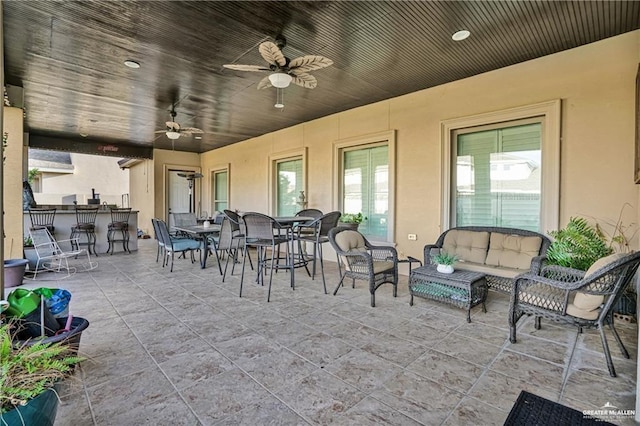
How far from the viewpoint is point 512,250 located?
377 centimetres

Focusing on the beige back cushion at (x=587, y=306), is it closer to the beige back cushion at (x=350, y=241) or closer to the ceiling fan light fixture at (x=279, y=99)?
the beige back cushion at (x=350, y=241)

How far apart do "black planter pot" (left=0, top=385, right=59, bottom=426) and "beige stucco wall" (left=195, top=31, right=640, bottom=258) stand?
4676mm

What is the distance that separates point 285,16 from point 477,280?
3284mm

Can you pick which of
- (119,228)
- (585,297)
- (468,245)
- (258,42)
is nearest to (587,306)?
(585,297)

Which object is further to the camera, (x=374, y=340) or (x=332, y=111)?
(x=332, y=111)

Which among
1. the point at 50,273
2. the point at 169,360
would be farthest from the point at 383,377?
the point at 50,273

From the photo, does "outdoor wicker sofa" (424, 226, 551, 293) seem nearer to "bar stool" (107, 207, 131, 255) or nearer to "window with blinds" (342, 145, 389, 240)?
"window with blinds" (342, 145, 389, 240)

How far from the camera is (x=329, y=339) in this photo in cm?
270

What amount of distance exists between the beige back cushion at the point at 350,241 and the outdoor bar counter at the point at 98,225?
19.5 ft

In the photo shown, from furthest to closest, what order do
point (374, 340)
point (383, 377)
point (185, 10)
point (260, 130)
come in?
point (260, 130) < point (185, 10) < point (374, 340) < point (383, 377)

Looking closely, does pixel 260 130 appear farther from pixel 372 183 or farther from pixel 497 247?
pixel 497 247

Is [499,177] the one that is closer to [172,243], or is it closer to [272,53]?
[272,53]

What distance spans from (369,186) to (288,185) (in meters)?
2.59

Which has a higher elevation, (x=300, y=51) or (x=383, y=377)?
(x=300, y=51)
